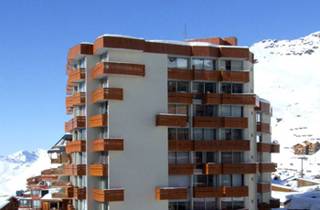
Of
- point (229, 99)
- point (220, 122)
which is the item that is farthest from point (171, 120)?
point (229, 99)

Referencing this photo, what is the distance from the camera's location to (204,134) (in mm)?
56875

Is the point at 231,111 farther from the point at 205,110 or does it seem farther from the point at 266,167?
the point at 266,167

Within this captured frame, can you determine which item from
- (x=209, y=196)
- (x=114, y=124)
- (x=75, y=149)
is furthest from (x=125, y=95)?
(x=209, y=196)

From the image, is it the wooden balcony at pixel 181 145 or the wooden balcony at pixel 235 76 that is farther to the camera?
the wooden balcony at pixel 235 76

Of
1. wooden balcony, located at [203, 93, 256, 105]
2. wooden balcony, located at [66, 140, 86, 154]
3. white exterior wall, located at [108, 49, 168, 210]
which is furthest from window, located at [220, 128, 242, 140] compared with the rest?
wooden balcony, located at [66, 140, 86, 154]

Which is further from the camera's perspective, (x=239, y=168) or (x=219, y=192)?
(x=239, y=168)

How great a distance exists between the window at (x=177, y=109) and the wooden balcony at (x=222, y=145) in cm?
321

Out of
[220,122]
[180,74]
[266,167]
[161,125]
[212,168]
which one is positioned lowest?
[266,167]

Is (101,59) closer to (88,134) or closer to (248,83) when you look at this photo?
(88,134)

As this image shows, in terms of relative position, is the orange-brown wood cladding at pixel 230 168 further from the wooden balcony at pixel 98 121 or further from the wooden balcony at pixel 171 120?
the wooden balcony at pixel 98 121

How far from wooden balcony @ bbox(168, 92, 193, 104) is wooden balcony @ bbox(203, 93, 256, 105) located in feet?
5.92

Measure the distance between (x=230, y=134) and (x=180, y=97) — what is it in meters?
6.58

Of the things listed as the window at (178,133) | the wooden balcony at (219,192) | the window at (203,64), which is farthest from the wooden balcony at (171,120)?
the wooden balcony at (219,192)

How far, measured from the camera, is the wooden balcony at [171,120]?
52281 millimetres
